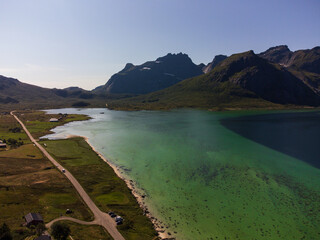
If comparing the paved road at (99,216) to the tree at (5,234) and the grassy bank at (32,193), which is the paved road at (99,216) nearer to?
the grassy bank at (32,193)

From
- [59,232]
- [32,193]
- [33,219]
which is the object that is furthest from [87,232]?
[32,193]

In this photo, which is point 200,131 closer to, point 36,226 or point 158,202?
point 158,202

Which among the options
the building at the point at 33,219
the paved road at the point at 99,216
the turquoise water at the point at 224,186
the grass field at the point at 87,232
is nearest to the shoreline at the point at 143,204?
the turquoise water at the point at 224,186

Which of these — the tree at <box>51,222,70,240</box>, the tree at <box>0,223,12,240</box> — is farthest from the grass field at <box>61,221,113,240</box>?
the tree at <box>0,223,12,240</box>

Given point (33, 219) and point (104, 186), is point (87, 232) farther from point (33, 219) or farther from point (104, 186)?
point (104, 186)

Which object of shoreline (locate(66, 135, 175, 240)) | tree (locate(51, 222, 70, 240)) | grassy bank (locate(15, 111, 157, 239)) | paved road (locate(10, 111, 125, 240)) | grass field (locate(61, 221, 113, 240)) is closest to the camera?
tree (locate(51, 222, 70, 240))

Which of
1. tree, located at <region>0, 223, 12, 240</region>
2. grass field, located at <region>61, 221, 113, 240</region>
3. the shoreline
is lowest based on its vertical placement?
the shoreline

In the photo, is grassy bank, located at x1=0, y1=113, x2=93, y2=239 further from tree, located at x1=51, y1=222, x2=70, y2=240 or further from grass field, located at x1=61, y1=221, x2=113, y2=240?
tree, located at x1=51, y1=222, x2=70, y2=240
